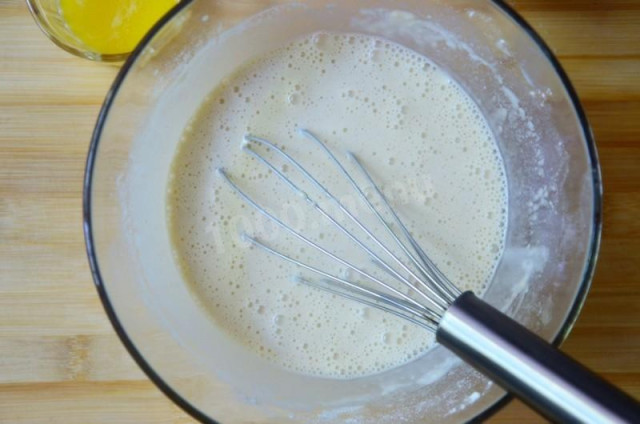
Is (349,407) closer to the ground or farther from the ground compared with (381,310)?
closer to the ground

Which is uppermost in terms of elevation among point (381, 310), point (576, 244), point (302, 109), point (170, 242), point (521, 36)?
point (521, 36)

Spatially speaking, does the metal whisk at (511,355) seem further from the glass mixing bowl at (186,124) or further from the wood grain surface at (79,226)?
the wood grain surface at (79,226)

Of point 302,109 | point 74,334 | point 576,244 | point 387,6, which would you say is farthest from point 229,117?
point 576,244

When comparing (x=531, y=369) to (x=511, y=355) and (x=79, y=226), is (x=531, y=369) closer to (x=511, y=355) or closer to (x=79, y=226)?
(x=511, y=355)

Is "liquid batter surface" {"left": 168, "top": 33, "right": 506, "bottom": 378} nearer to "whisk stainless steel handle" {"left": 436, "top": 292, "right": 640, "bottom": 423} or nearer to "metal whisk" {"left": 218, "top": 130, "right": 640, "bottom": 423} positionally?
"metal whisk" {"left": 218, "top": 130, "right": 640, "bottom": 423}

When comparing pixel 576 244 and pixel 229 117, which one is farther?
pixel 229 117

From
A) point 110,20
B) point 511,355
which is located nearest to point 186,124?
point 110,20

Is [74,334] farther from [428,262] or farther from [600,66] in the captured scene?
[600,66]

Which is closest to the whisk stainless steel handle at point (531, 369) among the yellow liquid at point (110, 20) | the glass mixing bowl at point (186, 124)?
the glass mixing bowl at point (186, 124)
